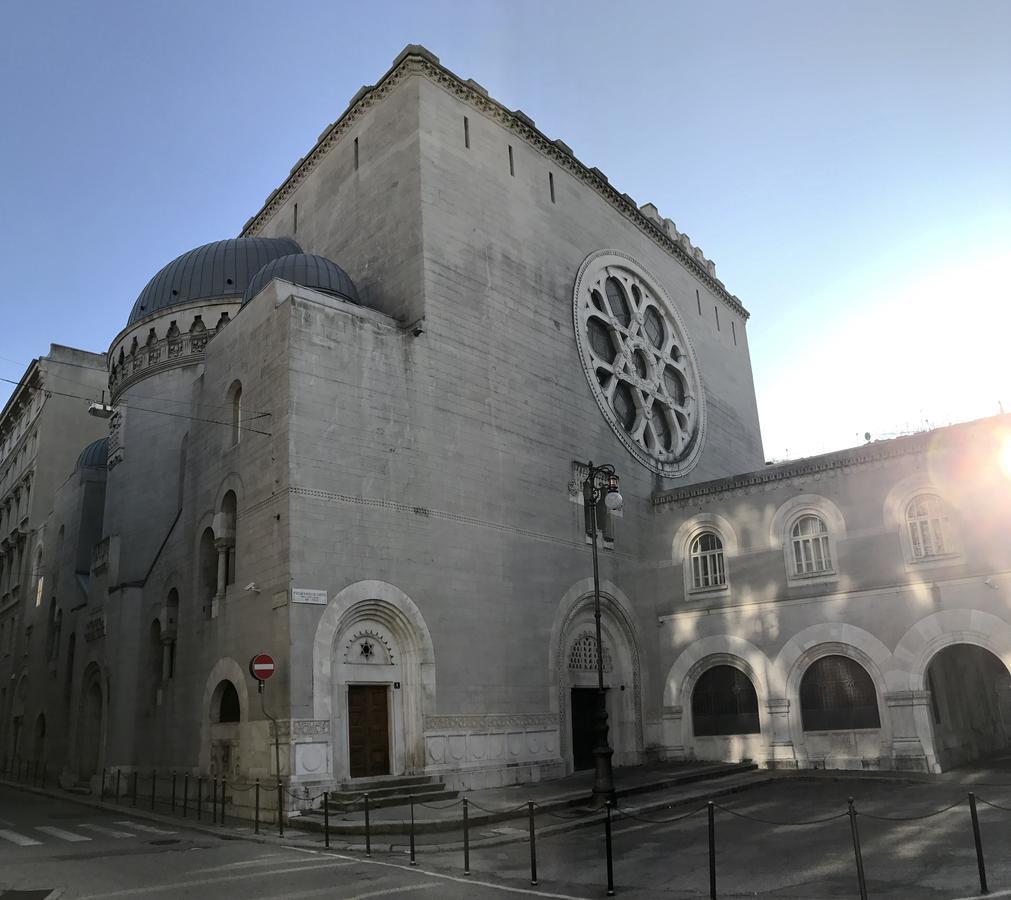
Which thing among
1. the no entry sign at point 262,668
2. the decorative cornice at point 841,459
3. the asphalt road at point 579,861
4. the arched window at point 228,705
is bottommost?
the asphalt road at point 579,861

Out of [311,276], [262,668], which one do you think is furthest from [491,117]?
[262,668]

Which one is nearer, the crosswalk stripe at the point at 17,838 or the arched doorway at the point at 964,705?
the crosswalk stripe at the point at 17,838

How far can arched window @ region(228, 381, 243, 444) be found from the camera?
2235 centimetres

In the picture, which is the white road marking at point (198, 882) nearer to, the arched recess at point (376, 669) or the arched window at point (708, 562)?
the arched recess at point (376, 669)

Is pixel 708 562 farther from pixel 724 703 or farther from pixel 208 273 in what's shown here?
pixel 208 273

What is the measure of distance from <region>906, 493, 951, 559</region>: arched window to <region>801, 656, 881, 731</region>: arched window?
11.7ft

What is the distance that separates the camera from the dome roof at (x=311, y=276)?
938 inches

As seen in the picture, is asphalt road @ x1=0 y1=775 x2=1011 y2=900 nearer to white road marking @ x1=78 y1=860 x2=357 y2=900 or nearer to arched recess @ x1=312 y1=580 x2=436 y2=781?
white road marking @ x1=78 y1=860 x2=357 y2=900

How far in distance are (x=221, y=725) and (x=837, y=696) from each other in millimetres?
15870

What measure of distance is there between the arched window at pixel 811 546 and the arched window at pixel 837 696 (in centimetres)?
248

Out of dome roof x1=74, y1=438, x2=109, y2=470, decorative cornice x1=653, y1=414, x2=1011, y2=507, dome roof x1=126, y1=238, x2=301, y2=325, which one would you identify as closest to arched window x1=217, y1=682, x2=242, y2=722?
dome roof x1=126, y1=238, x2=301, y2=325

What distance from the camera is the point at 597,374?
29.8 metres

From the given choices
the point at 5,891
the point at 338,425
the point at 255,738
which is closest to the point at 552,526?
the point at 338,425

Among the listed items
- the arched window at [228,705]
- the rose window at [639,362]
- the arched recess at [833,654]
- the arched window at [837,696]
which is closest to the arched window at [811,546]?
the arched recess at [833,654]
